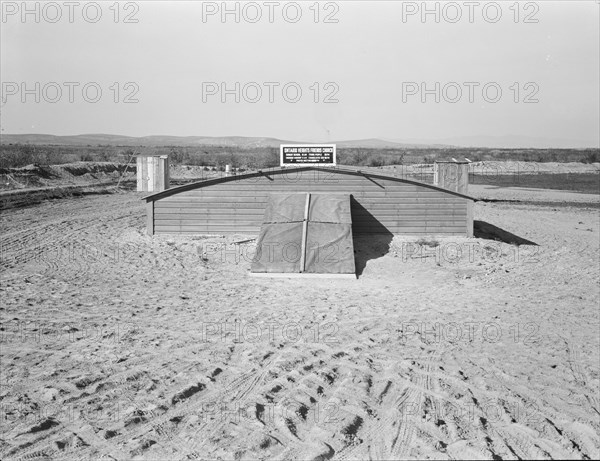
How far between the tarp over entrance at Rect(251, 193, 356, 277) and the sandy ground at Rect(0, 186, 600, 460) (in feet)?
2.09

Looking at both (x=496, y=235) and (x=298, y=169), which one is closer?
(x=298, y=169)

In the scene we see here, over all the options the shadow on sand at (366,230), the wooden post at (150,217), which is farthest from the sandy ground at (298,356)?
the wooden post at (150,217)

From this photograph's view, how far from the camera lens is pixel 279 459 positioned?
19.6ft

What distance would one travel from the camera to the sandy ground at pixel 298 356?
251 inches

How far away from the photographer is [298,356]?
879cm

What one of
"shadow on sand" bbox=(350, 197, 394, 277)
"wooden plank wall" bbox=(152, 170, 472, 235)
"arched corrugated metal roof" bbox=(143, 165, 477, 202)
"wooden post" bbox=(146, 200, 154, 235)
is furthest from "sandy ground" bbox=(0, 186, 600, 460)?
"arched corrugated metal roof" bbox=(143, 165, 477, 202)

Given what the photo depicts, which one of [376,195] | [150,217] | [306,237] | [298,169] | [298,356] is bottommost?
[298,356]

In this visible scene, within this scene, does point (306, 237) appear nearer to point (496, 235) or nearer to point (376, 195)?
point (376, 195)

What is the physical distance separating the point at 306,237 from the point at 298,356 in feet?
21.1

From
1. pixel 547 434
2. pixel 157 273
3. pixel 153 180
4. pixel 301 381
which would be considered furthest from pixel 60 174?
pixel 547 434

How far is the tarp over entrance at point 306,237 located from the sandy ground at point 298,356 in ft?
2.09

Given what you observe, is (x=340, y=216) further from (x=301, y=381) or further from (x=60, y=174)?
(x=60, y=174)
